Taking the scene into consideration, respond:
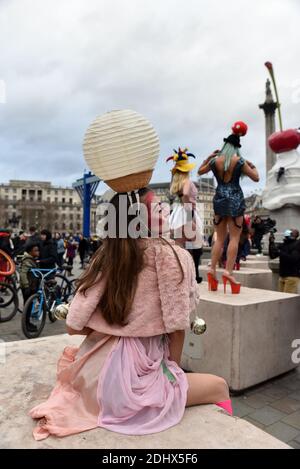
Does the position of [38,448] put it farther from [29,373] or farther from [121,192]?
[121,192]

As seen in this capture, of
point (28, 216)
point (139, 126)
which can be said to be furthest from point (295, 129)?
point (28, 216)

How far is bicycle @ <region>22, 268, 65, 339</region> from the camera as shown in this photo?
577cm

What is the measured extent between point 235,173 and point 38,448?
3.30 meters

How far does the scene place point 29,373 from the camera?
223cm

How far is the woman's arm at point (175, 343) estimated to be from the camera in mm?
1784

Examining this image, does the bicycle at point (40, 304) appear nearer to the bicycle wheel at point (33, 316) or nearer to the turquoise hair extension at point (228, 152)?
the bicycle wheel at point (33, 316)

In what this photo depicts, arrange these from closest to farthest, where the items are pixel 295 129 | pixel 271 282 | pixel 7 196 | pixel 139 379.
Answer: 1. pixel 139 379
2. pixel 271 282
3. pixel 295 129
4. pixel 7 196

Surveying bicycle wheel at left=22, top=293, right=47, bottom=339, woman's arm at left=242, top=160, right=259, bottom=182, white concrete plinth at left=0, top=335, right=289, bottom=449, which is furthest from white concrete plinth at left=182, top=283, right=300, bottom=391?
bicycle wheel at left=22, top=293, right=47, bottom=339

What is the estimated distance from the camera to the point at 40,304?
598cm

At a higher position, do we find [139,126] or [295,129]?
[295,129]

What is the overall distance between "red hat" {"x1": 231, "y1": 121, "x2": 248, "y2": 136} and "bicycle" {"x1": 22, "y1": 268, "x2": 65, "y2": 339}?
3953mm

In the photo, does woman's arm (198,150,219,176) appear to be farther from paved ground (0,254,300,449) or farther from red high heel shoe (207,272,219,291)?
paved ground (0,254,300,449)

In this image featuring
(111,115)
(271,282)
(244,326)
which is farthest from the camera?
(271,282)

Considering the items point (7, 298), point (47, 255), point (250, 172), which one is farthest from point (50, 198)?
point (250, 172)
